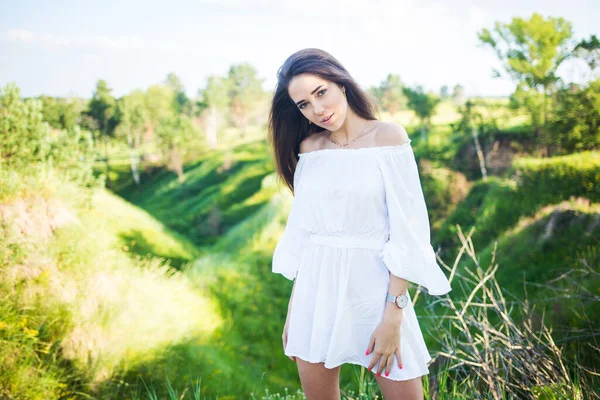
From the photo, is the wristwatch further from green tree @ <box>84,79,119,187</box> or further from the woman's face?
green tree @ <box>84,79,119,187</box>

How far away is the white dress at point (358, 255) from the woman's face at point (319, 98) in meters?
0.15

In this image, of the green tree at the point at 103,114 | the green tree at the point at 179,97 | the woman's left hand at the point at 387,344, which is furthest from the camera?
the green tree at the point at 179,97

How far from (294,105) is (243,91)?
516 cm

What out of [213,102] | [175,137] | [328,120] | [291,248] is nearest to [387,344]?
[291,248]

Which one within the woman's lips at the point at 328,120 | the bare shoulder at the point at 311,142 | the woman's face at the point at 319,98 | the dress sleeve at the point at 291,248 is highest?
the woman's face at the point at 319,98

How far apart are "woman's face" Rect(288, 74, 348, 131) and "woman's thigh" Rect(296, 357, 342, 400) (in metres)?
1.01

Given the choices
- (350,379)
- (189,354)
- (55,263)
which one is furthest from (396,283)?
(350,379)

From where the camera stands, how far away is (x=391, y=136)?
1.77m

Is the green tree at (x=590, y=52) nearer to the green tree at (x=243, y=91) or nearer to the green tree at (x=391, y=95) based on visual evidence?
the green tree at (x=391, y=95)

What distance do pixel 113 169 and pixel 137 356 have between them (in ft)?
7.42

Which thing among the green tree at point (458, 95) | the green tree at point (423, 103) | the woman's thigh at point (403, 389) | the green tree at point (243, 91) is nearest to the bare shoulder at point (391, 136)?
the woman's thigh at point (403, 389)

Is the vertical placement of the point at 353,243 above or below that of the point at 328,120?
below

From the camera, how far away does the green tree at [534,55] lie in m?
5.86

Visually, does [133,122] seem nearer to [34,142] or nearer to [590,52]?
[34,142]
